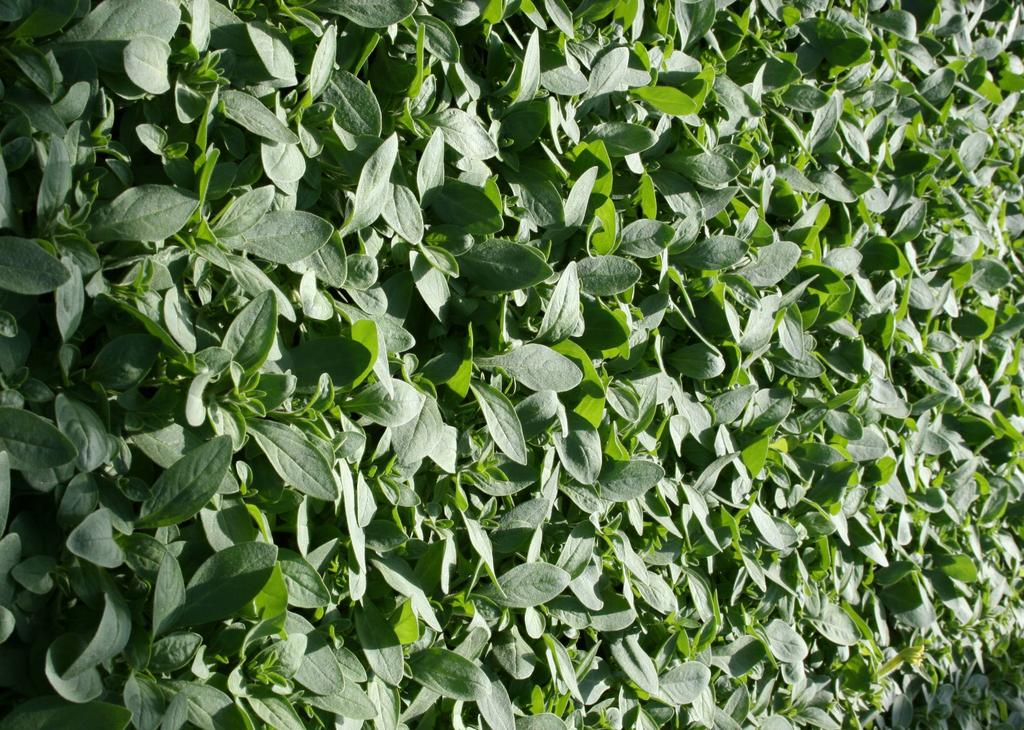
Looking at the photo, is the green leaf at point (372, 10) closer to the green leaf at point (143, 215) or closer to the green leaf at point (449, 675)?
the green leaf at point (143, 215)

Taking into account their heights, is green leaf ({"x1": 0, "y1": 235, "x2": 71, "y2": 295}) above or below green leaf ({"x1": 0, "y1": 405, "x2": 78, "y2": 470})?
above

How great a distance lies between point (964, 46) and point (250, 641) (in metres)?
2.87

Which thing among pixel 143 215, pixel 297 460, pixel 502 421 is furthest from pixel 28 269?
pixel 502 421

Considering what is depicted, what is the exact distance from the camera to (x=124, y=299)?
1232 millimetres

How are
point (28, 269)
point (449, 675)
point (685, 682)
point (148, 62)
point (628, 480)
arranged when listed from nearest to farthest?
1. point (28, 269)
2. point (148, 62)
3. point (449, 675)
4. point (628, 480)
5. point (685, 682)

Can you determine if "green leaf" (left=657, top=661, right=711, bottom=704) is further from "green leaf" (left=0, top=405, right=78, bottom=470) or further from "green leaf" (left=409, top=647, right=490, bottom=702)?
"green leaf" (left=0, top=405, right=78, bottom=470)

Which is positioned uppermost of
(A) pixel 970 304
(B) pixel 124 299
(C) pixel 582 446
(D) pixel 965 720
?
(B) pixel 124 299

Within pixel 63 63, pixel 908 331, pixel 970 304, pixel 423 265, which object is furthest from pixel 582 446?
pixel 970 304

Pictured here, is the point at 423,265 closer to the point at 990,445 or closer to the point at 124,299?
the point at 124,299

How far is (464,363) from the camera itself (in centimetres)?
159

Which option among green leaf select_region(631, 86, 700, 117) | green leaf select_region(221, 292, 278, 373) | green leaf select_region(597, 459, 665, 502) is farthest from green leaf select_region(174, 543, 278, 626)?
green leaf select_region(631, 86, 700, 117)

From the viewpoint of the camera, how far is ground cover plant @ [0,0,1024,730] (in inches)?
47.5

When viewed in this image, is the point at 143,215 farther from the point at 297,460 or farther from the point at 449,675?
the point at 449,675

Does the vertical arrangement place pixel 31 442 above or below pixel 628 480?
above
